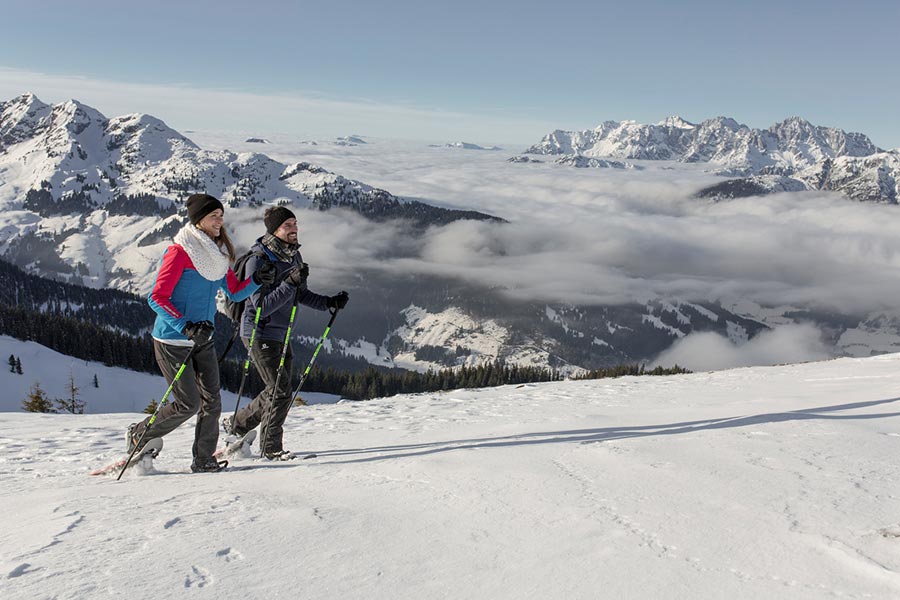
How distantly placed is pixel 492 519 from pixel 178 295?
4.43 meters

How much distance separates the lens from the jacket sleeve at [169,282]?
6207 millimetres

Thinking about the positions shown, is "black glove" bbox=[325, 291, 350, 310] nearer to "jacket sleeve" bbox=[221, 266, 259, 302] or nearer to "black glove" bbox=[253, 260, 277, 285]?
"black glove" bbox=[253, 260, 277, 285]

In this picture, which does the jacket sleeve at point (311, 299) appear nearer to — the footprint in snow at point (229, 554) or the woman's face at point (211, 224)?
the woman's face at point (211, 224)

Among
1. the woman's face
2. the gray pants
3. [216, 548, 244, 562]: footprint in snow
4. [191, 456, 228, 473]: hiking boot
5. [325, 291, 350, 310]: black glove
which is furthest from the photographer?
[325, 291, 350, 310]: black glove

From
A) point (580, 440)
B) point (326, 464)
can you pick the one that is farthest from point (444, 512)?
point (580, 440)

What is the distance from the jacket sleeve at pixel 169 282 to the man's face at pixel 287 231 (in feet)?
4.98

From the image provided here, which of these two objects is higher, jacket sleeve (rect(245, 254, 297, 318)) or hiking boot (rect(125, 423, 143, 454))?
jacket sleeve (rect(245, 254, 297, 318))

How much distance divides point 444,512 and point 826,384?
15.4 metres

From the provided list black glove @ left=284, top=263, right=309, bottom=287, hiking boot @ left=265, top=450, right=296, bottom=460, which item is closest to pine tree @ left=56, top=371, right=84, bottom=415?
hiking boot @ left=265, top=450, right=296, bottom=460

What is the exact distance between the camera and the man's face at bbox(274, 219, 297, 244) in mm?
7621

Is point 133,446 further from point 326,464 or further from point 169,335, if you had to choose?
point 326,464

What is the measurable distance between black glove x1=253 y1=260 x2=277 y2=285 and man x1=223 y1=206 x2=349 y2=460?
0.10 m

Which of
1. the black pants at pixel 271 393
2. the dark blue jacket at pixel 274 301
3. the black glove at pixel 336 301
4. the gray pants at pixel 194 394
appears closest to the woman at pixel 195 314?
the gray pants at pixel 194 394

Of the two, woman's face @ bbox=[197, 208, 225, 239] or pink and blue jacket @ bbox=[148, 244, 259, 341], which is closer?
pink and blue jacket @ bbox=[148, 244, 259, 341]
